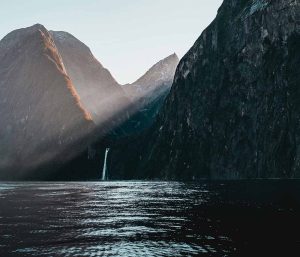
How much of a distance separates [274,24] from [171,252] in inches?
6504

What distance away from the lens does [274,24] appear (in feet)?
580

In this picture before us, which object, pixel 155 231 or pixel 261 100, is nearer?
pixel 155 231

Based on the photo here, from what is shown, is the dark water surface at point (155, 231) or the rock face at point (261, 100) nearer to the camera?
the dark water surface at point (155, 231)

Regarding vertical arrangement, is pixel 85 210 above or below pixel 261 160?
below

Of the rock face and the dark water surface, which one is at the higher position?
the rock face

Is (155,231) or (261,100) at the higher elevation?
(261,100)

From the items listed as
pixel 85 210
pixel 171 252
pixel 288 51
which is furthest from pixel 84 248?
pixel 288 51

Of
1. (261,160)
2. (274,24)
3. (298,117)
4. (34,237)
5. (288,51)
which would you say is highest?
(274,24)

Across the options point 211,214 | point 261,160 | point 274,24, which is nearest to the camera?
point 211,214

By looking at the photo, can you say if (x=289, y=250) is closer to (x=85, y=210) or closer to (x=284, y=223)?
(x=284, y=223)

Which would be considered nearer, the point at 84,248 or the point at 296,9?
the point at 84,248

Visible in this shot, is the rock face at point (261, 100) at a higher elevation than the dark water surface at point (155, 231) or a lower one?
higher

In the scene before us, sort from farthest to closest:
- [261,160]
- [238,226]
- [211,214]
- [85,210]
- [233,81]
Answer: [233,81]
[261,160]
[85,210]
[211,214]
[238,226]

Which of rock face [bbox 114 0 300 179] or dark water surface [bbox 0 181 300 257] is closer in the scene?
dark water surface [bbox 0 181 300 257]
